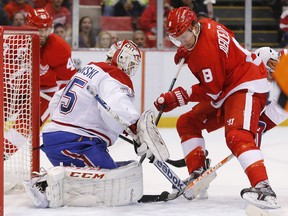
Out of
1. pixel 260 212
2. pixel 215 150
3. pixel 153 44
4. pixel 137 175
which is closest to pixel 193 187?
pixel 137 175

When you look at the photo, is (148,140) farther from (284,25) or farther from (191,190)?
(284,25)

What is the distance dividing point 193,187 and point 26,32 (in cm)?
106

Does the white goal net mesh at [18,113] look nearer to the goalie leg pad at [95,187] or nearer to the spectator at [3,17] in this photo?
the goalie leg pad at [95,187]

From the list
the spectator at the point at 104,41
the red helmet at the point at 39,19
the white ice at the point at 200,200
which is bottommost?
the white ice at the point at 200,200

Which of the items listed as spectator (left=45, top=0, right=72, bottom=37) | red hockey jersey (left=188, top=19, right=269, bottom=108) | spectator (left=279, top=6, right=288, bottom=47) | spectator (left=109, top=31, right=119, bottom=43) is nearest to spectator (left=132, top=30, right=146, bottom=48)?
spectator (left=109, top=31, right=119, bottom=43)

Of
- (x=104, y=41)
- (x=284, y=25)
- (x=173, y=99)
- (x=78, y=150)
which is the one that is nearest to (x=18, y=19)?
(x=104, y=41)

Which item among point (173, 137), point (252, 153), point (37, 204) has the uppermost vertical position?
point (252, 153)

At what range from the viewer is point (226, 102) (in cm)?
411

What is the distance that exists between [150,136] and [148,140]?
0.02m

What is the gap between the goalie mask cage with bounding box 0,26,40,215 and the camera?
4207 millimetres

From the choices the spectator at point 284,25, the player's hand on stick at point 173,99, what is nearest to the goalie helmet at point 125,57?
the player's hand on stick at point 173,99

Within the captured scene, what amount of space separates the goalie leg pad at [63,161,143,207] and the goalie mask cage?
0.38 m

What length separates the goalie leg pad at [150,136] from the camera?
12.7 ft

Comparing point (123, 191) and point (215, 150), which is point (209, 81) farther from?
point (215, 150)
